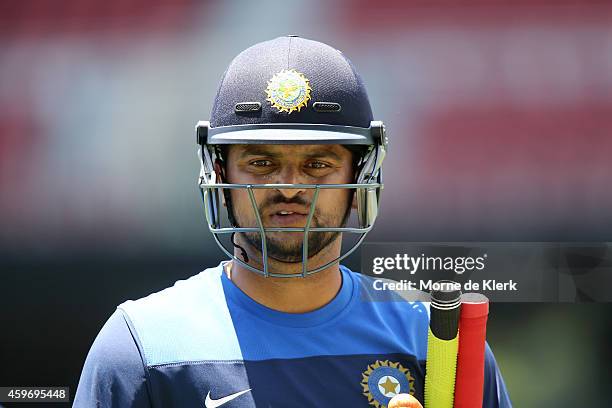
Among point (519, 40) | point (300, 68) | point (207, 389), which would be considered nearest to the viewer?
point (207, 389)

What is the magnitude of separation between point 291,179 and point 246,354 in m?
0.37

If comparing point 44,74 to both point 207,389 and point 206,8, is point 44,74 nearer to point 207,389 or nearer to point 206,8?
point 206,8

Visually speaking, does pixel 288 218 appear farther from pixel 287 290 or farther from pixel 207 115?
pixel 207 115

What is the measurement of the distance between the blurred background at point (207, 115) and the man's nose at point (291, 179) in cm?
75

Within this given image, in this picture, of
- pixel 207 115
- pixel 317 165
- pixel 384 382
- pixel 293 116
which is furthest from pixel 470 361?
pixel 207 115

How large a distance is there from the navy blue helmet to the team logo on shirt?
248 mm

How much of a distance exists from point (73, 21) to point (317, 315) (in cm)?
129

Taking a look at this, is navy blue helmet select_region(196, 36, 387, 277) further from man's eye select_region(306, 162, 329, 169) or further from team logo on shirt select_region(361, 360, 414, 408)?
team logo on shirt select_region(361, 360, 414, 408)

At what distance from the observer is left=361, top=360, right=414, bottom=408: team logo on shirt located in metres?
1.52

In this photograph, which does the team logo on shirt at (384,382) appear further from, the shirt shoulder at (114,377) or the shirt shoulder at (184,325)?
the shirt shoulder at (114,377)

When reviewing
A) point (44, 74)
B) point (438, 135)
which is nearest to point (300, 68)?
point (438, 135)

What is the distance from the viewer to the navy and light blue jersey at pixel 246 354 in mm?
1438

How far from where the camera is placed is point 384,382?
1539 millimetres

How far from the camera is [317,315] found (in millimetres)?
1597
